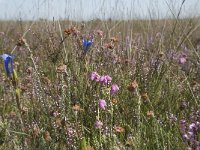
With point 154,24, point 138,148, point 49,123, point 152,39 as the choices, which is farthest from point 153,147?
point 154,24

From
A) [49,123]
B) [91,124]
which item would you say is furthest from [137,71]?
[49,123]

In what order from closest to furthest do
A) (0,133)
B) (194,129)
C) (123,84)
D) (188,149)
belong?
1. (188,149)
2. (194,129)
3. (0,133)
4. (123,84)

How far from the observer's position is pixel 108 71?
2477 mm

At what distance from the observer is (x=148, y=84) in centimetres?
248

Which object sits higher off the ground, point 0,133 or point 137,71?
point 137,71

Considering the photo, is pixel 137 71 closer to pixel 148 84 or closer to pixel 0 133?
pixel 148 84

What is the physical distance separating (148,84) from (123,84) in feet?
0.56

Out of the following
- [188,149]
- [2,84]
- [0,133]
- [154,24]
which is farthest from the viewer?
[154,24]

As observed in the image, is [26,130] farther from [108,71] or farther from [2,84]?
[2,84]

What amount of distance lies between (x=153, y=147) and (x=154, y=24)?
378 cm

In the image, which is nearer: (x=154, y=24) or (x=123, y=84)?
(x=123, y=84)

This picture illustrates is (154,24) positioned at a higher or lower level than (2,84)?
higher

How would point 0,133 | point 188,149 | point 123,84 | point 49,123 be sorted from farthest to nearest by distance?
point 123,84, point 0,133, point 49,123, point 188,149

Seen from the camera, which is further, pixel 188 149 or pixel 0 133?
pixel 0 133
